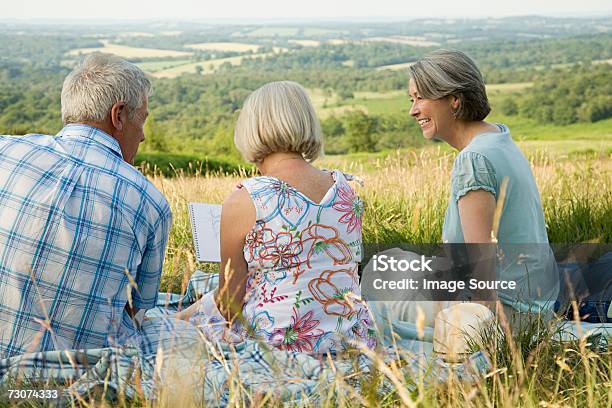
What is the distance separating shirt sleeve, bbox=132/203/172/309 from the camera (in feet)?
8.95

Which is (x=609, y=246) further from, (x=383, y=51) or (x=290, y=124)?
(x=383, y=51)

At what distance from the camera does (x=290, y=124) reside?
278 cm

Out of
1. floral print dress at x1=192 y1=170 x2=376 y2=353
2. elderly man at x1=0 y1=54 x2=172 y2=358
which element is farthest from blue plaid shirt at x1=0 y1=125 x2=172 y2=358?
floral print dress at x1=192 y1=170 x2=376 y2=353

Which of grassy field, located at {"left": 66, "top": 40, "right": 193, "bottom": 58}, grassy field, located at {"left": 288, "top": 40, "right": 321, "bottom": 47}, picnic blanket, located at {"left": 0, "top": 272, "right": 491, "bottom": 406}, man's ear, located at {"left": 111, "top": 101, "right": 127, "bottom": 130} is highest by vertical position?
man's ear, located at {"left": 111, "top": 101, "right": 127, "bottom": 130}

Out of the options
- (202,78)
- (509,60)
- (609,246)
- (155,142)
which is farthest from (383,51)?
(609,246)

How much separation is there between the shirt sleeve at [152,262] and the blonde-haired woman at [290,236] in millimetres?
213

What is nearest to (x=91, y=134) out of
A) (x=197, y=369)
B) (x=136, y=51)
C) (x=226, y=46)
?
(x=197, y=369)

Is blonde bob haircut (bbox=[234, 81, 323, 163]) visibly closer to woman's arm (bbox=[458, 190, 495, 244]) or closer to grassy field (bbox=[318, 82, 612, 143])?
woman's arm (bbox=[458, 190, 495, 244])

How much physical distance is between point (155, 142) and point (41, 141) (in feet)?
140

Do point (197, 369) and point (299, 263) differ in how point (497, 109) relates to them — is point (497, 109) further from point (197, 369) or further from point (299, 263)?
point (197, 369)

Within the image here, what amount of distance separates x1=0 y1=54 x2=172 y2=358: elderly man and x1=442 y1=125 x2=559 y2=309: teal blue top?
1.20m

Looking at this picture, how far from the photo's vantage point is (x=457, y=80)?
10.7 ft

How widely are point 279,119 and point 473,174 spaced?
82cm

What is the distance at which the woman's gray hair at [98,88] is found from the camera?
278 centimetres
